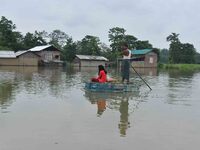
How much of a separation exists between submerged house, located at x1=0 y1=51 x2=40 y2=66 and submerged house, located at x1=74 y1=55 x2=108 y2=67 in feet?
30.9

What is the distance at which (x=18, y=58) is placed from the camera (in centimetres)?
5384

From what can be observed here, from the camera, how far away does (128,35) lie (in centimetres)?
6969

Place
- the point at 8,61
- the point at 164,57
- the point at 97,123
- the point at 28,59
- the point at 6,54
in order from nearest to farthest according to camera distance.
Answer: the point at 97,123, the point at 6,54, the point at 8,61, the point at 28,59, the point at 164,57

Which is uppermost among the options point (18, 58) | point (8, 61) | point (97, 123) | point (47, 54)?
point (47, 54)

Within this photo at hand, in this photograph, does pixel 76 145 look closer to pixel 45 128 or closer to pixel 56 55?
pixel 45 128

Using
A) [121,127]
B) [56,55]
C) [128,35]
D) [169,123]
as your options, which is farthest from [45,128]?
[128,35]

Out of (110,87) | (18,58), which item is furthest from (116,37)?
(110,87)

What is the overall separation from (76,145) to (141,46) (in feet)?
215

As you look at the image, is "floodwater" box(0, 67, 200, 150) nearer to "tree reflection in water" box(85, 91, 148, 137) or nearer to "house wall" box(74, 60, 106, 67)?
"tree reflection in water" box(85, 91, 148, 137)

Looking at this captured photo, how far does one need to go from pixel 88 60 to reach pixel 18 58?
14610mm

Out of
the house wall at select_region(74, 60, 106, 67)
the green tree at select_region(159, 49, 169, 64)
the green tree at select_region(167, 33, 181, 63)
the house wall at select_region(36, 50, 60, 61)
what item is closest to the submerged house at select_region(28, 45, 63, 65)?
the house wall at select_region(36, 50, 60, 61)

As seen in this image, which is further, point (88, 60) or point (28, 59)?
point (88, 60)

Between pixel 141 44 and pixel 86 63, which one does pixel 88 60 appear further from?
pixel 141 44

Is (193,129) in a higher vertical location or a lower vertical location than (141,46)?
lower
